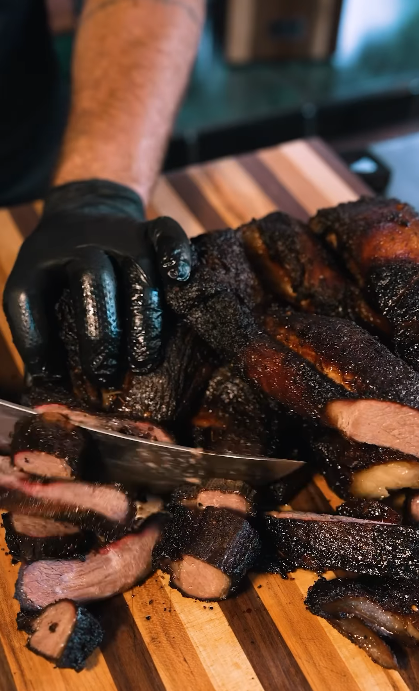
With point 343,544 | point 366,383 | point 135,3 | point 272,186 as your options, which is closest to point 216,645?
point 343,544

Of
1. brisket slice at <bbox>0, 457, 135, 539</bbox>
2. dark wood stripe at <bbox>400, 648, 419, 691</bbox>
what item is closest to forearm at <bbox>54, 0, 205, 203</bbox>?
brisket slice at <bbox>0, 457, 135, 539</bbox>

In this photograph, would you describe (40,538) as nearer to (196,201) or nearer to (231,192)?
(196,201)

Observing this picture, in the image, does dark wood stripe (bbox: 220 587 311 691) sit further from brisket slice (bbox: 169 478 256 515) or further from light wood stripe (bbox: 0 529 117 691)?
light wood stripe (bbox: 0 529 117 691)

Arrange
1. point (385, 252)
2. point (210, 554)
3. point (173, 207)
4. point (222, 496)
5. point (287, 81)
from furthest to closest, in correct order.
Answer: point (287, 81) → point (173, 207) → point (385, 252) → point (222, 496) → point (210, 554)

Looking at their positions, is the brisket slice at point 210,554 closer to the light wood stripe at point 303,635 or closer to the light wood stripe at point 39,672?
the light wood stripe at point 303,635

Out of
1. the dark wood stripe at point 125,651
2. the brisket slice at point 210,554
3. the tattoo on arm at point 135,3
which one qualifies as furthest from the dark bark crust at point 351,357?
the tattoo on arm at point 135,3
